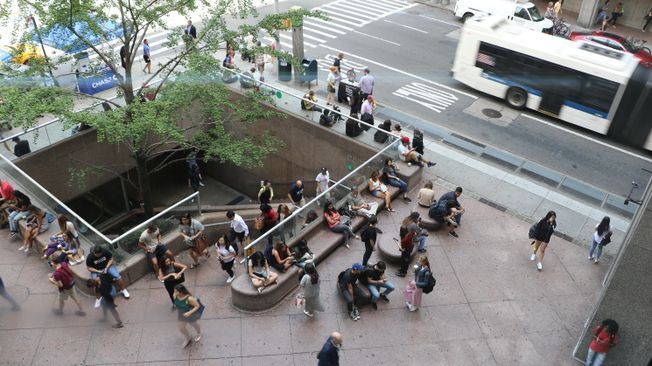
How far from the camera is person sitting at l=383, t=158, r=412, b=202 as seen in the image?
13945mm

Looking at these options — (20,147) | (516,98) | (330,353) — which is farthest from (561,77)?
(20,147)

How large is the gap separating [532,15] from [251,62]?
48.2 feet

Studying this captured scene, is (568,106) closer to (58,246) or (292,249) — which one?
(292,249)

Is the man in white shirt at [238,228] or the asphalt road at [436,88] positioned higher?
the man in white shirt at [238,228]

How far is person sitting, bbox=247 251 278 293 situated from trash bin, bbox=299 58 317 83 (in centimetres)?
1204

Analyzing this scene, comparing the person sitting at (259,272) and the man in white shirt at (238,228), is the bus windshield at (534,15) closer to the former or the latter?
the man in white shirt at (238,228)

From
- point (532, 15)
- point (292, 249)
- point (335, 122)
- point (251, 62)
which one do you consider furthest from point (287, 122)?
point (532, 15)

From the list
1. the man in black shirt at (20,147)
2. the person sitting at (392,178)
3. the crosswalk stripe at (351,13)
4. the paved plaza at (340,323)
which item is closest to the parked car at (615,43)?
the crosswalk stripe at (351,13)

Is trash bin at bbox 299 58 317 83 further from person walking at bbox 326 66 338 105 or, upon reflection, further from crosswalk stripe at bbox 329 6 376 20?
crosswalk stripe at bbox 329 6 376 20

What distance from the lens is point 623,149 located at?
712 inches

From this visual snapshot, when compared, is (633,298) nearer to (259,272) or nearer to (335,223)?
(335,223)

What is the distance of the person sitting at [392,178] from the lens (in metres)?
13.9

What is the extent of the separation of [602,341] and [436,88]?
14.2 metres

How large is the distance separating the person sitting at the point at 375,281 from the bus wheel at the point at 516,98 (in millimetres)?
12263
